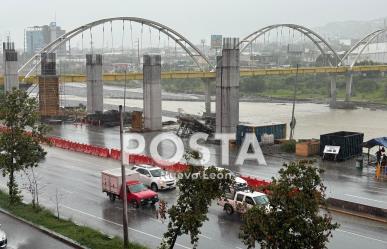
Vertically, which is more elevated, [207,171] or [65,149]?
[207,171]

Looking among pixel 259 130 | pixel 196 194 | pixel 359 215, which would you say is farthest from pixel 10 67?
pixel 196 194

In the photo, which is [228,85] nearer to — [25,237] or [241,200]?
[241,200]

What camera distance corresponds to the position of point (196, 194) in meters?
14.6

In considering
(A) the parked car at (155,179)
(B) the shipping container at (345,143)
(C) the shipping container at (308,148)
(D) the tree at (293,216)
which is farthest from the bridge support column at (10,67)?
(D) the tree at (293,216)

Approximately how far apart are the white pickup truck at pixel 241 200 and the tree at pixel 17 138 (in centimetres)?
826

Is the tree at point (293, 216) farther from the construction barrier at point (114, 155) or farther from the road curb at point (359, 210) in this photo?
the construction barrier at point (114, 155)

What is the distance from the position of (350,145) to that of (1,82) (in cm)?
4799

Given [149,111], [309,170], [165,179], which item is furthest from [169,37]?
[309,170]

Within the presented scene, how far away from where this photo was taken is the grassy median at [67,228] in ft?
59.2

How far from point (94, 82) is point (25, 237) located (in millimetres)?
41916

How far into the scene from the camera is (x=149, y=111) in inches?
Result: 2045

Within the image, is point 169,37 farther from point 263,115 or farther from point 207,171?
point 207,171

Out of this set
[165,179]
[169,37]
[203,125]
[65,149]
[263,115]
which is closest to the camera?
[165,179]

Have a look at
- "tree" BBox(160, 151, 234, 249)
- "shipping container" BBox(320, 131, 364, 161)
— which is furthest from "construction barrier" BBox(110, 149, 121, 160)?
"tree" BBox(160, 151, 234, 249)
